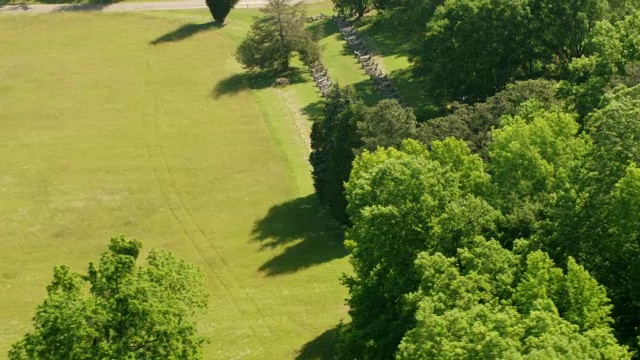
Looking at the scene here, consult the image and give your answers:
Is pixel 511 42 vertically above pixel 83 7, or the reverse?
pixel 511 42

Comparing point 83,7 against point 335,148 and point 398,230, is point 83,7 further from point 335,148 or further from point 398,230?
point 398,230

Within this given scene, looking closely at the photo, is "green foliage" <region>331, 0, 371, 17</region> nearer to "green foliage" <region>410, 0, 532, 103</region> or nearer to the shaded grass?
the shaded grass

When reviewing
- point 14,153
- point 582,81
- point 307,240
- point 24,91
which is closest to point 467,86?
point 582,81

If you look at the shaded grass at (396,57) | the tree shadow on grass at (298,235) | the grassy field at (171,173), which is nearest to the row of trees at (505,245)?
the grassy field at (171,173)

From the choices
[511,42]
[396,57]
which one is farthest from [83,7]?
[511,42]

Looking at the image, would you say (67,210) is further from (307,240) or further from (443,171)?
(443,171)

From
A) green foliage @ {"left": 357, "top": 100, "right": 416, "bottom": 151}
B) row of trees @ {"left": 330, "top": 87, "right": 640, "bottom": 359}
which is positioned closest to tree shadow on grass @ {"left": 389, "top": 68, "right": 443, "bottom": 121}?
green foliage @ {"left": 357, "top": 100, "right": 416, "bottom": 151}
